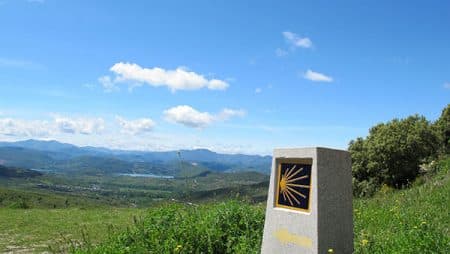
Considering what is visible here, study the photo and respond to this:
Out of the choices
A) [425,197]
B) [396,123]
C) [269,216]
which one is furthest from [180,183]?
[396,123]

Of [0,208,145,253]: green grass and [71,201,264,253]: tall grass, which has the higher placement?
[71,201,264,253]: tall grass

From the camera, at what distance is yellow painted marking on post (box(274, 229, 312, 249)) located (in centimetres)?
752

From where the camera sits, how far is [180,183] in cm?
1159

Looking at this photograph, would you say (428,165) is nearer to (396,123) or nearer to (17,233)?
(396,123)

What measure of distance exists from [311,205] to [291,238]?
759 millimetres

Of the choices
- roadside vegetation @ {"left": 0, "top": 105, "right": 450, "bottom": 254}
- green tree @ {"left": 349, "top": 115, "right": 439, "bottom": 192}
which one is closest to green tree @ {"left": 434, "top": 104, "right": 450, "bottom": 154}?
green tree @ {"left": 349, "top": 115, "right": 439, "bottom": 192}

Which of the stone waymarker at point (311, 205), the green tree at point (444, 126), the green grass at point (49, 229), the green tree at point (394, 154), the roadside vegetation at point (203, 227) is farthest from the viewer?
the green tree at point (444, 126)

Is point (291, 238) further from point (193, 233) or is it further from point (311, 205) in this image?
point (193, 233)

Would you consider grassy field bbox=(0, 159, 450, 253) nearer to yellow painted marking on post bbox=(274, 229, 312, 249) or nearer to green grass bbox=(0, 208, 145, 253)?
green grass bbox=(0, 208, 145, 253)

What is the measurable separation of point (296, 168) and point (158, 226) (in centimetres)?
372

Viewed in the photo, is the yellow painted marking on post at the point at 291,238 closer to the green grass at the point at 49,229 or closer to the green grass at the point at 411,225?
the green grass at the point at 411,225

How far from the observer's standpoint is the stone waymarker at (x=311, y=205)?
7.47 m

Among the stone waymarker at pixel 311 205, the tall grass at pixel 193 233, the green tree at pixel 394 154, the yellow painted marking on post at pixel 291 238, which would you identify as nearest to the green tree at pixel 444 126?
the green tree at pixel 394 154

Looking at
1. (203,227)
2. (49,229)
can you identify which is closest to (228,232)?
(203,227)
